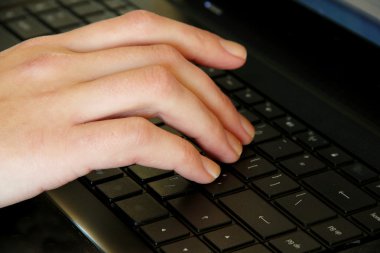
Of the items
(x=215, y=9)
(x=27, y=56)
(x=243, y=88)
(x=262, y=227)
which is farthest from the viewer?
(x=215, y=9)

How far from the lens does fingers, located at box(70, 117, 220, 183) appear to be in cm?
76

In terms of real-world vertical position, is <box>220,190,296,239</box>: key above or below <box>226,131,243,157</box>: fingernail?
below

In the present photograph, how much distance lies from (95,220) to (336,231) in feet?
0.70

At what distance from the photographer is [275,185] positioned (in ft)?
2.63

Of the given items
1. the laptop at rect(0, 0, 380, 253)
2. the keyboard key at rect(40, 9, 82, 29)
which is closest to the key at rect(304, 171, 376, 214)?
the laptop at rect(0, 0, 380, 253)

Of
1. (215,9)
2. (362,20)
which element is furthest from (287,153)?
(215,9)

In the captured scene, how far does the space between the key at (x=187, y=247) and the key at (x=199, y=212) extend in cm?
2

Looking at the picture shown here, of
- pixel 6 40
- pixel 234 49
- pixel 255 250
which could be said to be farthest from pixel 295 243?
pixel 6 40

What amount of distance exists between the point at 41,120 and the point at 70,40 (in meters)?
0.13

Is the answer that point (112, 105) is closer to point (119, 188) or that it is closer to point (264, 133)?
point (119, 188)

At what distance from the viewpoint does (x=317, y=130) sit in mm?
887

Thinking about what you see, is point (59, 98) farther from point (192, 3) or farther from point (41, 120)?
point (192, 3)

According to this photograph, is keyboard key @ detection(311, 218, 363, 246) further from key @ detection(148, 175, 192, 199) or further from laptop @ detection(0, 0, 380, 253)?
key @ detection(148, 175, 192, 199)

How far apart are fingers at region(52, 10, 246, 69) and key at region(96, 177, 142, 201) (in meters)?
0.14
